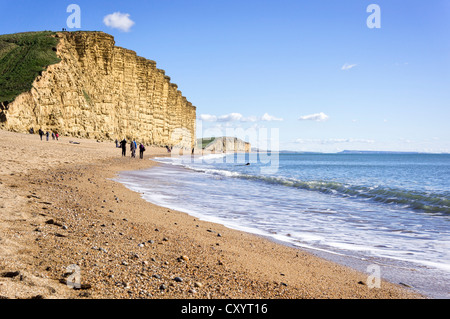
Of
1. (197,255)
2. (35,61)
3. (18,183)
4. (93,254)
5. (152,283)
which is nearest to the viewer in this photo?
(152,283)

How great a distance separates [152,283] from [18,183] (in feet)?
20.7

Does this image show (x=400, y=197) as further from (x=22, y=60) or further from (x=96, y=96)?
(x=22, y=60)

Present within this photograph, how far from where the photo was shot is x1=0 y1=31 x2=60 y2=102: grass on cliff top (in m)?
36.9

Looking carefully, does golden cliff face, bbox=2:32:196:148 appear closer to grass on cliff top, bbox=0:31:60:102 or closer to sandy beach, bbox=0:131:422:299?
grass on cliff top, bbox=0:31:60:102

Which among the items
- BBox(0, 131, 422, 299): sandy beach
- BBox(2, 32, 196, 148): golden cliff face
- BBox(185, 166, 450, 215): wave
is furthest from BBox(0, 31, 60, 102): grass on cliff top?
BBox(0, 131, 422, 299): sandy beach

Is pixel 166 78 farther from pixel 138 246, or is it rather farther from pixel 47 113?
pixel 138 246

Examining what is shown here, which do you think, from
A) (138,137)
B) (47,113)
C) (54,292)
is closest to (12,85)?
(47,113)

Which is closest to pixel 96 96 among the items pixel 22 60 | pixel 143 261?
pixel 22 60

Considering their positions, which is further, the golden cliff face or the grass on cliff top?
the golden cliff face

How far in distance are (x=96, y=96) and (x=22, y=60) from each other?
10.5 metres

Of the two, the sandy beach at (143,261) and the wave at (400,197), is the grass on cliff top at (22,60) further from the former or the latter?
the sandy beach at (143,261)

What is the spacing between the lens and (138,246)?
427cm

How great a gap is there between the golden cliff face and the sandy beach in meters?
35.4

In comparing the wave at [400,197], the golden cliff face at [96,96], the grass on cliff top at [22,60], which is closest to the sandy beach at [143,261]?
the wave at [400,197]
